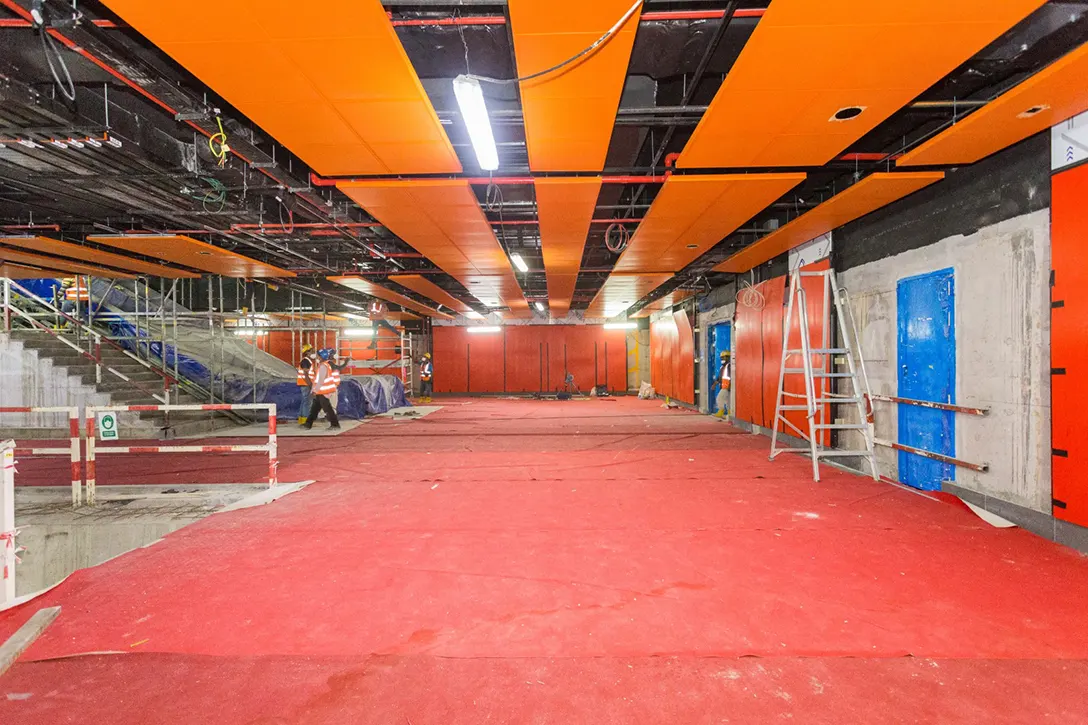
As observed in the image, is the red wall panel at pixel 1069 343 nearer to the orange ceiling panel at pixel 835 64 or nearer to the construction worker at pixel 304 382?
the orange ceiling panel at pixel 835 64

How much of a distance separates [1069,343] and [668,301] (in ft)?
37.4

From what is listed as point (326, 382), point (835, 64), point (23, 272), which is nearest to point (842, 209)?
point (835, 64)

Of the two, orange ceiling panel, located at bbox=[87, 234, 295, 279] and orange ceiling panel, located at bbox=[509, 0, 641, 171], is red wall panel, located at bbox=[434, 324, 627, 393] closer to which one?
orange ceiling panel, located at bbox=[87, 234, 295, 279]

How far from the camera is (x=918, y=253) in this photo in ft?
17.6

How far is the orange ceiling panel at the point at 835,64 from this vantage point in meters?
2.59

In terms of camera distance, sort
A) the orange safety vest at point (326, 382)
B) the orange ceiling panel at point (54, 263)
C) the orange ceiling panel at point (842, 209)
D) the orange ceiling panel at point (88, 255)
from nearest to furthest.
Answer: the orange ceiling panel at point (842, 209)
the orange ceiling panel at point (88, 255)
the orange ceiling panel at point (54, 263)
the orange safety vest at point (326, 382)

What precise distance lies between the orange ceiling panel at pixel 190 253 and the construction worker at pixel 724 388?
378 inches

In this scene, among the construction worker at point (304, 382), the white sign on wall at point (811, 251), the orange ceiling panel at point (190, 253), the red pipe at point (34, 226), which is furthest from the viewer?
the construction worker at point (304, 382)

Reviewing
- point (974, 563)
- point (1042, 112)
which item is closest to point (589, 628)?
point (974, 563)

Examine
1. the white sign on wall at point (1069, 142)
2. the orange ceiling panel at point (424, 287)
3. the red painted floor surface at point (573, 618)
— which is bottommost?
the red painted floor surface at point (573, 618)

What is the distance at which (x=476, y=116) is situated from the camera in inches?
137

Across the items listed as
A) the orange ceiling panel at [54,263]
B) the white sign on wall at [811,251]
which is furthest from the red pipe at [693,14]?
the orange ceiling panel at [54,263]

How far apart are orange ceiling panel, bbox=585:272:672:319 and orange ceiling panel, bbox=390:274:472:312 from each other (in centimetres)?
415

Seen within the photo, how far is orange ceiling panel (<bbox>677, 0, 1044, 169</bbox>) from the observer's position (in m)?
2.59
